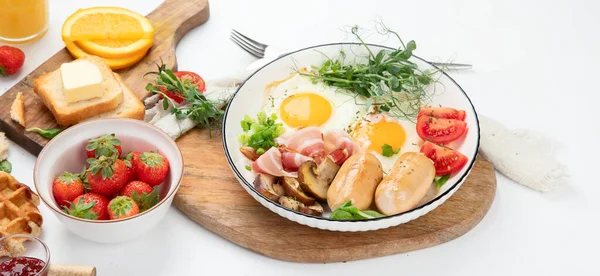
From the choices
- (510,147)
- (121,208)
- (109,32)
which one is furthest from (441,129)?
(109,32)

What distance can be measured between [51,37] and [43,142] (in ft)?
3.49

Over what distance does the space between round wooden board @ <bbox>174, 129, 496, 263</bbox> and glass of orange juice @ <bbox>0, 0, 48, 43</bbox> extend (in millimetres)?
1407

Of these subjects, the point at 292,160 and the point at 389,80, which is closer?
the point at 292,160

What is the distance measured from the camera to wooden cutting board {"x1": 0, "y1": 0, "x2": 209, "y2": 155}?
3.88 metres

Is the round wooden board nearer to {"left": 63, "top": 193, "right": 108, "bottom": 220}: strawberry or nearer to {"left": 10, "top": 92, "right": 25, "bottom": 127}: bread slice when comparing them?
{"left": 63, "top": 193, "right": 108, "bottom": 220}: strawberry

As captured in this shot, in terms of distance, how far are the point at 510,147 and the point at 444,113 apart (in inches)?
15.6

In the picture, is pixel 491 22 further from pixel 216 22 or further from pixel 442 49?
pixel 216 22

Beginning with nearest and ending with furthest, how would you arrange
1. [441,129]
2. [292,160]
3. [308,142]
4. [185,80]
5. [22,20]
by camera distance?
[292,160], [308,142], [441,129], [185,80], [22,20]

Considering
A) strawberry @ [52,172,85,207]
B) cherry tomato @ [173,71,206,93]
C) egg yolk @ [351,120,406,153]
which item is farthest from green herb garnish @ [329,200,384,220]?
cherry tomato @ [173,71,206,93]

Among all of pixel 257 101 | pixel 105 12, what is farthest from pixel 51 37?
pixel 257 101

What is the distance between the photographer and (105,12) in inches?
174

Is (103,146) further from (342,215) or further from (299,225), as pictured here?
(342,215)

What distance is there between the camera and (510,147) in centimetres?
393

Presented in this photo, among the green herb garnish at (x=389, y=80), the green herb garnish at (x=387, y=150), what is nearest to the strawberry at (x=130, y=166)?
the green herb garnish at (x=389, y=80)
